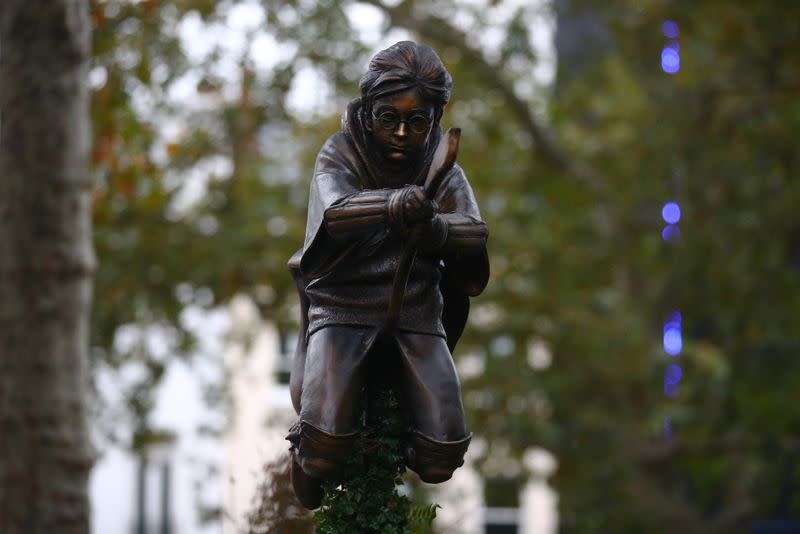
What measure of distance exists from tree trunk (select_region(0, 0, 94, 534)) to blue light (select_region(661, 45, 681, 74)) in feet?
25.8

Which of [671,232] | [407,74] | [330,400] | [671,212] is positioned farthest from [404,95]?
[671,212]

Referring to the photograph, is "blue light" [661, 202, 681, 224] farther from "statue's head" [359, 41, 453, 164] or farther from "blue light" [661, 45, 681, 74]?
"statue's head" [359, 41, 453, 164]

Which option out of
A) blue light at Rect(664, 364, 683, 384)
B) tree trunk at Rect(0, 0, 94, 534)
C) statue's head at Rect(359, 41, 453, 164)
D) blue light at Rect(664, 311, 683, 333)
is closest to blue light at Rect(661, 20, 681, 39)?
blue light at Rect(664, 311, 683, 333)

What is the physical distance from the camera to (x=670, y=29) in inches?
596

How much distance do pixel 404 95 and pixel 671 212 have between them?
10749 mm

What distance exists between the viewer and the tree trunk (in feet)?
28.7

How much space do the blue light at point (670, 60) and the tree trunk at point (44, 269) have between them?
310 inches

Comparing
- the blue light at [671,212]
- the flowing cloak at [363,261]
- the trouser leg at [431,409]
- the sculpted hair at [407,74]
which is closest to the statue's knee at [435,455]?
the trouser leg at [431,409]

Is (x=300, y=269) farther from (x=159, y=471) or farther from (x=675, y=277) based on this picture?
(x=159, y=471)

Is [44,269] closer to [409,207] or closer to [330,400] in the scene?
[330,400]

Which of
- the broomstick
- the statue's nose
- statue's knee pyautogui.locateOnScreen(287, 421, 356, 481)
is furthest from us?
the statue's nose

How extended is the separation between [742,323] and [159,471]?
12387 millimetres

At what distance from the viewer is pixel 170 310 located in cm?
1389

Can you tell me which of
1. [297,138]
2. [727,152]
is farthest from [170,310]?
[727,152]
